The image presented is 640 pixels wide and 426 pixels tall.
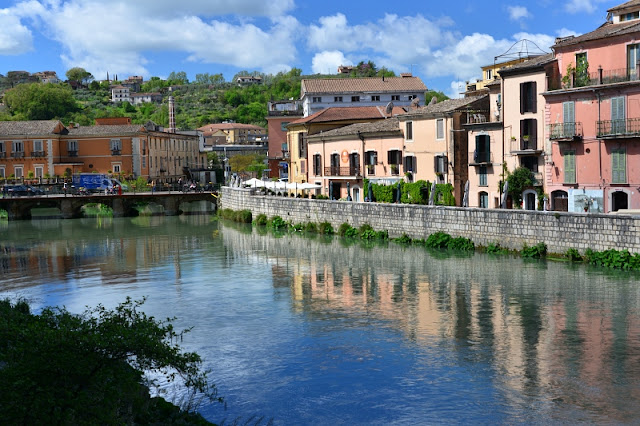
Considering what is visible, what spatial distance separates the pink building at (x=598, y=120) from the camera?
32.8m

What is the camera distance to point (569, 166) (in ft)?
116

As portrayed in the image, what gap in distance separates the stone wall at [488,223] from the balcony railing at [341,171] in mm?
5362

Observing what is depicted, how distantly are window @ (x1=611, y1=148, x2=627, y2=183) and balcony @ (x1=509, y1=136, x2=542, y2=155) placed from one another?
4111mm

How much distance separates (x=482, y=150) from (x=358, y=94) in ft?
137

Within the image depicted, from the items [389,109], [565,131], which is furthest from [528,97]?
[389,109]

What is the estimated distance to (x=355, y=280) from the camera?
29.3 metres

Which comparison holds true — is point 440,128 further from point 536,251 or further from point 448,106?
point 536,251

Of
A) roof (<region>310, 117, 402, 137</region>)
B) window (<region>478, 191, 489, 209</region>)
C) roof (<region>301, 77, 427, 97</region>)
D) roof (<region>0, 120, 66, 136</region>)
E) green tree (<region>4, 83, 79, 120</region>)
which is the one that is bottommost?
window (<region>478, 191, 489, 209</region>)

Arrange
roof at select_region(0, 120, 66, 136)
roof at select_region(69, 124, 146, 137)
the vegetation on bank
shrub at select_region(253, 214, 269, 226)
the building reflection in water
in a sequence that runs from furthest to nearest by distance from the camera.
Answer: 1. roof at select_region(69, 124, 146, 137)
2. roof at select_region(0, 120, 66, 136)
3. shrub at select_region(253, 214, 269, 226)
4. the vegetation on bank
5. the building reflection in water

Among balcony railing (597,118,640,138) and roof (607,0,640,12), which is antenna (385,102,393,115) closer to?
roof (607,0,640,12)

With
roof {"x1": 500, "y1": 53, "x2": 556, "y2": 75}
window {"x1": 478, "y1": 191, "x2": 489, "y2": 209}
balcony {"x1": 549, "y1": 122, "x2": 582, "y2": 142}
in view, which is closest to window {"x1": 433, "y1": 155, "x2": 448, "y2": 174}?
window {"x1": 478, "y1": 191, "x2": 489, "y2": 209}

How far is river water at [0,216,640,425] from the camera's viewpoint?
15352mm

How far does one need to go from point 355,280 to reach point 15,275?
14028mm

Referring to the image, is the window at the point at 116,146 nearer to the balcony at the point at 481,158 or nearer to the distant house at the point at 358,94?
the distant house at the point at 358,94
